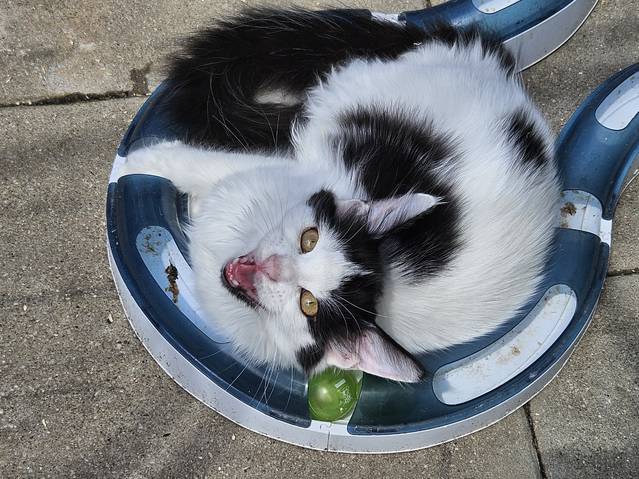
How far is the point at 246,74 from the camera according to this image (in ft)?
7.47

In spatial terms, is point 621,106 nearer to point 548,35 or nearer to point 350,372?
point 548,35

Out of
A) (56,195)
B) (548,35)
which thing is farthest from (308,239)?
Answer: (548,35)

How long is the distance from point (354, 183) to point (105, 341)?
4.07ft

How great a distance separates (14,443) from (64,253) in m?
0.77

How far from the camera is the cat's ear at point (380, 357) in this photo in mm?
1575

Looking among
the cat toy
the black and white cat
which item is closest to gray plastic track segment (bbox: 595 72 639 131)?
the cat toy

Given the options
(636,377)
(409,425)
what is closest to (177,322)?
(409,425)

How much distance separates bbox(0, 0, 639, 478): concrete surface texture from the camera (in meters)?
2.25

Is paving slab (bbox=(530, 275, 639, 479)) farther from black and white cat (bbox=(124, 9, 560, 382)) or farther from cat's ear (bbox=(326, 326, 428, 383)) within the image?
cat's ear (bbox=(326, 326, 428, 383))

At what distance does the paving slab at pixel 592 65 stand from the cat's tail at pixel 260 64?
1026 millimetres

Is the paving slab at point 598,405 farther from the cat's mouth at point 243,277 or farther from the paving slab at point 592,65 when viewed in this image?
the cat's mouth at point 243,277

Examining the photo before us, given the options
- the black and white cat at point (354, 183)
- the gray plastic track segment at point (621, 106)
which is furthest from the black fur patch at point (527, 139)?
the gray plastic track segment at point (621, 106)

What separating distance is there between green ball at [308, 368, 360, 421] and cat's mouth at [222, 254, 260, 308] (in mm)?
436

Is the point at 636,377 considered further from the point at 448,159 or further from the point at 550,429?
the point at 448,159
